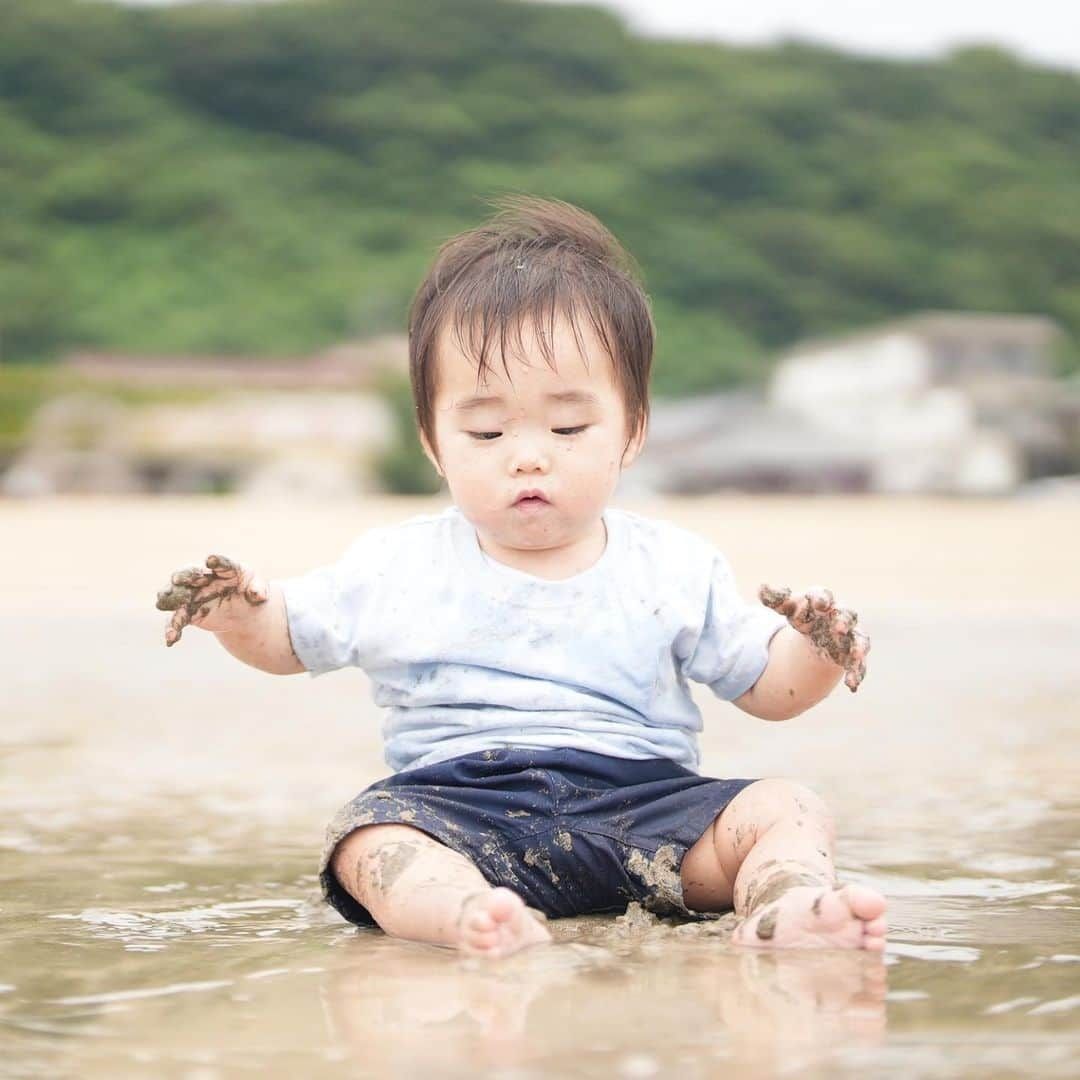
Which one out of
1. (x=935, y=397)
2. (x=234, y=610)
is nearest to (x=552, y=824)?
(x=234, y=610)

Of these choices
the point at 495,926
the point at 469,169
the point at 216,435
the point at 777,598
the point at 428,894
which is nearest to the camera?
the point at 495,926

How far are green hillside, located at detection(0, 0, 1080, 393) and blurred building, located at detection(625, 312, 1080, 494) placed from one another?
4726 millimetres

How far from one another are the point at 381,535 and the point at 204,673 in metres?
3.28

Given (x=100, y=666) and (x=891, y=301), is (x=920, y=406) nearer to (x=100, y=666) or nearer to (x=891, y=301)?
(x=891, y=301)

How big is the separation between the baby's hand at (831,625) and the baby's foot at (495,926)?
0.42 metres

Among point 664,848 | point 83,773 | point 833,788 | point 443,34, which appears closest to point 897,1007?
point 664,848

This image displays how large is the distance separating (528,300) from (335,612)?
43 centimetres

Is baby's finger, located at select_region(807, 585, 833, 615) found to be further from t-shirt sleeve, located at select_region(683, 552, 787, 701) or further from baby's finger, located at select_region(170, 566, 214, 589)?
baby's finger, located at select_region(170, 566, 214, 589)

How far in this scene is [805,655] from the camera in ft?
5.95

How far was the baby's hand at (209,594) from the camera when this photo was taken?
165 centimetres

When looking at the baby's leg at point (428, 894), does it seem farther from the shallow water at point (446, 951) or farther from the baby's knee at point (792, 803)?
the baby's knee at point (792, 803)

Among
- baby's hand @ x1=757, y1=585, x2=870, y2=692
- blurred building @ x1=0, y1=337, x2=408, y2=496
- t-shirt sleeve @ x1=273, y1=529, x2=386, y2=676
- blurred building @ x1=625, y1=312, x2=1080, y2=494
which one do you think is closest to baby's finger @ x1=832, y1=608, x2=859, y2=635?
baby's hand @ x1=757, y1=585, x2=870, y2=692

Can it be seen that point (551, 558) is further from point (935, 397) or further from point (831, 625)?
point (935, 397)

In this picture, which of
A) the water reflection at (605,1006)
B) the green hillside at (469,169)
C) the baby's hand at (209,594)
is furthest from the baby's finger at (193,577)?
the green hillside at (469,169)
